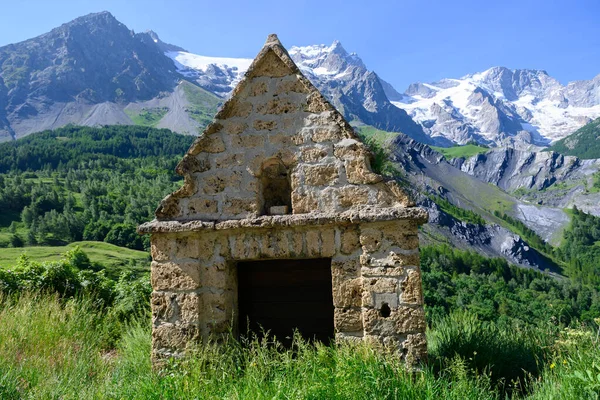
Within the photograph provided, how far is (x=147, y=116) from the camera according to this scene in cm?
17788

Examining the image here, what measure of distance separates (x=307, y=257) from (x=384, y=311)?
96 centimetres

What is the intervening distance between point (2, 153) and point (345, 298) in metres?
120

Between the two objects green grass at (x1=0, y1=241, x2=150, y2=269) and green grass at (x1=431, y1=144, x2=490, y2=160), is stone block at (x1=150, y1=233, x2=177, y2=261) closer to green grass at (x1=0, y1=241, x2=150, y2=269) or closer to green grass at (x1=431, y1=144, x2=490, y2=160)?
green grass at (x1=0, y1=241, x2=150, y2=269)

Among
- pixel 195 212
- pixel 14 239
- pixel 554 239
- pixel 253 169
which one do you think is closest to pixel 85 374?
pixel 195 212

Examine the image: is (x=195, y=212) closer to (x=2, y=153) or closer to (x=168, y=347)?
(x=168, y=347)

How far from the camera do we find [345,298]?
458 centimetres

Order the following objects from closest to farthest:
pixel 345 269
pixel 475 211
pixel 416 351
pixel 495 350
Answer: pixel 416 351
pixel 345 269
pixel 495 350
pixel 475 211

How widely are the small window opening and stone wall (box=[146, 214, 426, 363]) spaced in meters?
0.60

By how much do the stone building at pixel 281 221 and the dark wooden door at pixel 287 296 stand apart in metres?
0.12

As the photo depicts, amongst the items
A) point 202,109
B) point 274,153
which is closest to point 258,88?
point 274,153

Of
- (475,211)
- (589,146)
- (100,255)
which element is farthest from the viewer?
(589,146)

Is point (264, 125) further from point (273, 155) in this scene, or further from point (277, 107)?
point (273, 155)

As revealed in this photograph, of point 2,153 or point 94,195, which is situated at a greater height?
point 2,153

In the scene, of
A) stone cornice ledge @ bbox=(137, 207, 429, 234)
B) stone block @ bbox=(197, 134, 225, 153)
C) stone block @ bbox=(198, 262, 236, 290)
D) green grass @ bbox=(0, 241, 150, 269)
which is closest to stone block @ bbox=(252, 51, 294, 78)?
stone block @ bbox=(197, 134, 225, 153)
